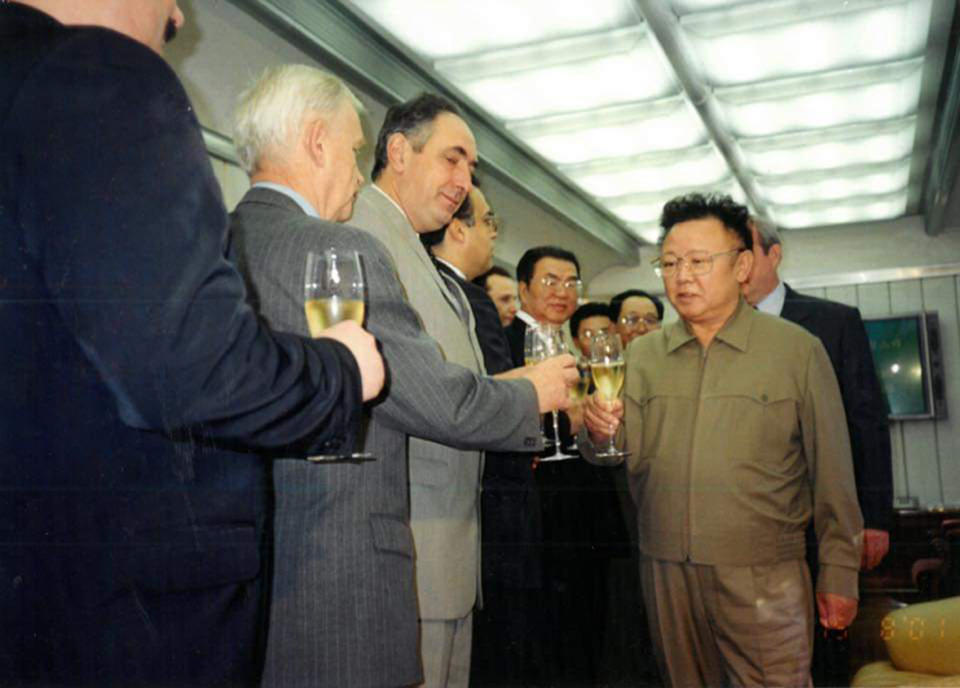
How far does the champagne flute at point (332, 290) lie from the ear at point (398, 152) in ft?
2.14

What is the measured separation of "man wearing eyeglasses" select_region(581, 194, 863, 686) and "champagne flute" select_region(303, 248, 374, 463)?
0.71 metres

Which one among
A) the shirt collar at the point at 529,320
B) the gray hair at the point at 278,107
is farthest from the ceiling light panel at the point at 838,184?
the gray hair at the point at 278,107

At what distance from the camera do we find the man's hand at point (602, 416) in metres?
1.43

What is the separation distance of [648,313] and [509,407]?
2.05m

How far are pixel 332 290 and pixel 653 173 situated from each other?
2.85 meters

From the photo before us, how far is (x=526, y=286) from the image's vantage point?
2666 millimetres

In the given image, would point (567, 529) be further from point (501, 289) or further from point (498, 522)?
point (501, 289)

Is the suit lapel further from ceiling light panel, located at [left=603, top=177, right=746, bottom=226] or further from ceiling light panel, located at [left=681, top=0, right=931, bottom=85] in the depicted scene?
ceiling light panel, located at [left=603, top=177, right=746, bottom=226]

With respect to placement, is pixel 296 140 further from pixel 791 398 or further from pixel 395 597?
pixel 791 398

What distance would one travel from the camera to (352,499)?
0.91 m

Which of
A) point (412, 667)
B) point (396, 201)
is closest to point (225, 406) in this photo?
point (412, 667)

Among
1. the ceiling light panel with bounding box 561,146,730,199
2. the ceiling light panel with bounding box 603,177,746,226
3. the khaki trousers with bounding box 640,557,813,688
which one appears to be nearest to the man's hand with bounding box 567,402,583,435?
the khaki trousers with bounding box 640,557,813,688

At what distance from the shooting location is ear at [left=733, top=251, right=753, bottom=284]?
1.55 metres

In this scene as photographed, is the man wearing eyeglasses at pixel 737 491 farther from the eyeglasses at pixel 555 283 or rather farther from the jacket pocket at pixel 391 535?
the eyeglasses at pixel 555 283
